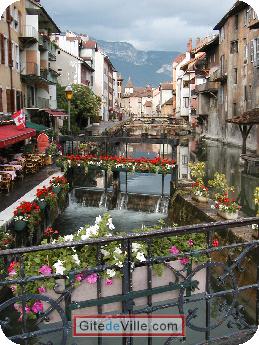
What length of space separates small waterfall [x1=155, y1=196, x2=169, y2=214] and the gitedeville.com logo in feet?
52.5

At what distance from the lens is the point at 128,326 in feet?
11.7

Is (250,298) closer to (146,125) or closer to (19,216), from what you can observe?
(19,216)

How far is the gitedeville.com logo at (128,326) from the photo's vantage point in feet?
11.7

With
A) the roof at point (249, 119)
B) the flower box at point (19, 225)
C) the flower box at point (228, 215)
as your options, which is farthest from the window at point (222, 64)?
the flower box at point (19, 225)

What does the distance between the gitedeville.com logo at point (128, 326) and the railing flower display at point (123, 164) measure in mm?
16060

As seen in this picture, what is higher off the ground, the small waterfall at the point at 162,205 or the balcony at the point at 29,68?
the balcony at the point at 29,68

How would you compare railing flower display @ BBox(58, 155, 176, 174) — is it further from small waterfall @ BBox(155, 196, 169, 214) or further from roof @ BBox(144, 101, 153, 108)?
roof @ BBox(144, 101, 153, 108)

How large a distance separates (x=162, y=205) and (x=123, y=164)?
289 cm

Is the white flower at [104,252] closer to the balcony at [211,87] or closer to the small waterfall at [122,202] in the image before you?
the small waterfall at [122,202]

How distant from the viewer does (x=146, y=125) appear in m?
82.3

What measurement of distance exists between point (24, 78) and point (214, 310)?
27025 millimetres

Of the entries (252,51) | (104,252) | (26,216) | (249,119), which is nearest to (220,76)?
(252,51)

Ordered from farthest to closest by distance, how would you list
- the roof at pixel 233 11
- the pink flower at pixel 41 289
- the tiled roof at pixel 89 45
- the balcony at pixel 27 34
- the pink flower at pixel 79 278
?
the tiled roof at pixel 89 45
the roof at pixel 233 11
the balcony at pixel 27 34
the pink flower at pixel 41 289
the pink flower at pixel 79 278

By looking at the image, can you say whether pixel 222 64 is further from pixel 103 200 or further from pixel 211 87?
pixel 103 200
